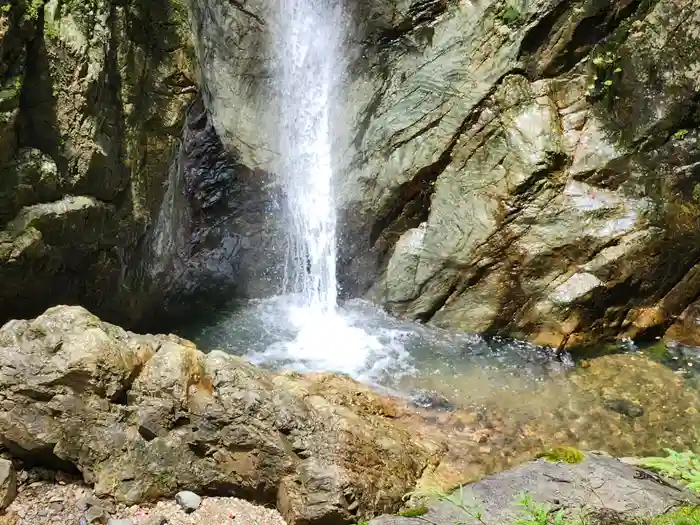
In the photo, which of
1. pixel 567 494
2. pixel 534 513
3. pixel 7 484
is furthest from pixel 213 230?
pixel 534 513

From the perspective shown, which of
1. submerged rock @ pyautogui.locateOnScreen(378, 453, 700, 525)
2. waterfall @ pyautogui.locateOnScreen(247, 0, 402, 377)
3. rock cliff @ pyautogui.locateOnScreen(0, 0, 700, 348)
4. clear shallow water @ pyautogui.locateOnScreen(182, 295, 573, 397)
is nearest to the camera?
submerged rock @ pyautogui.locateOnScreen(378, 453, 700, 525)

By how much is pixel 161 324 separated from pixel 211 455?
3.99 metres

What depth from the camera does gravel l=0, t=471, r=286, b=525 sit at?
3.55 metres

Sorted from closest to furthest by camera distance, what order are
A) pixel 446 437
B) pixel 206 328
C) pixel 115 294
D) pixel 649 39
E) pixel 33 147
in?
1. pixel 33 147
2. pixel 446 437
3. pixel 115 294
4. pixel 649 39
5. pixel 206 328

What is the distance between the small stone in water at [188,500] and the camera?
12.6ft

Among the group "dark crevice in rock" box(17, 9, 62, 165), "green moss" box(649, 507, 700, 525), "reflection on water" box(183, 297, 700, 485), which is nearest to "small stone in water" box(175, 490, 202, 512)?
"reflection on water" box(183, 297, 700, 485)

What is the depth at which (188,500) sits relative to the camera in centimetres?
388

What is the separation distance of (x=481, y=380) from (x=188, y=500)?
13.8ft

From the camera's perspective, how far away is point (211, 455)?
414 cm

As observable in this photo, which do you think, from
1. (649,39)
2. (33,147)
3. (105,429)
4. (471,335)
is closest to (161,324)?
(33,147)

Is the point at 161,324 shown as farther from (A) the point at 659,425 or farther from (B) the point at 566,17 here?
(B) the point at 566,17

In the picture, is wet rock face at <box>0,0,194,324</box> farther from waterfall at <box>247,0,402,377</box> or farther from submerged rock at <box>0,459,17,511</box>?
waterfall at <box>247,0,402,377</box>

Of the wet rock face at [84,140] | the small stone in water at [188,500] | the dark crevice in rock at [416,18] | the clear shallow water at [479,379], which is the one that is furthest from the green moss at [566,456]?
the dark crevice in rock at [416,18]

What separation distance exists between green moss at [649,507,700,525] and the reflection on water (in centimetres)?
253
